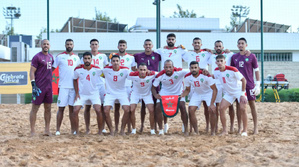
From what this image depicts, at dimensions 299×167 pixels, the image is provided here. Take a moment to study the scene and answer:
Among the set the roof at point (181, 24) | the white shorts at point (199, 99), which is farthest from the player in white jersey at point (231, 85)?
the roof at point (181, 24)

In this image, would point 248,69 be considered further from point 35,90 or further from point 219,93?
point 35,90

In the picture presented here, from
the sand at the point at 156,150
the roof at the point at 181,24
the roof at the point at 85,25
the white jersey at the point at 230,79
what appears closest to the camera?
the sand at the point at 156,150

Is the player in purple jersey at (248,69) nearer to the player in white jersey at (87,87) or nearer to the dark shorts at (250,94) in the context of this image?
the dark shorts at (250,94)

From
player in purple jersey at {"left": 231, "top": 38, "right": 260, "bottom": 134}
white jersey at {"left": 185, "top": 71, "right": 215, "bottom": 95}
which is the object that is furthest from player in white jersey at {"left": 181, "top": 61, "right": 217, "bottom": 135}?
player in purple jersey at {"left": 231, "top": 38, "right": 260, "bottom": 134}

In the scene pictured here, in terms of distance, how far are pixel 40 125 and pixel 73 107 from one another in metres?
2.06

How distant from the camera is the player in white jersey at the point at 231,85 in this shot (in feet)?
22.3

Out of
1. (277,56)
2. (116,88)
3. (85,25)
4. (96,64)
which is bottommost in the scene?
(116,88)

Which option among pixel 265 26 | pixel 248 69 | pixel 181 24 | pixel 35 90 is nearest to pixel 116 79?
pixel 35 90

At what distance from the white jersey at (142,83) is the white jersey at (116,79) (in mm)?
152

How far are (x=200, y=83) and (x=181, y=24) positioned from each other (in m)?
19.5

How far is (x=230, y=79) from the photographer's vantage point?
6.86 metres

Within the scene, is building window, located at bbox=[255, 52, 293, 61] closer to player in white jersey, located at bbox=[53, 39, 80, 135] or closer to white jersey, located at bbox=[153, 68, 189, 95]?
white jersey, located at bbox=[153, 68, 189, 95]

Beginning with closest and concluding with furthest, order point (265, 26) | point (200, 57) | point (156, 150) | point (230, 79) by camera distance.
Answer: point (156, 150) → point (230, 79) → point (200, 57) → point (265, 26)

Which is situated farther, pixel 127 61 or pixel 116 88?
pixel 127 61
